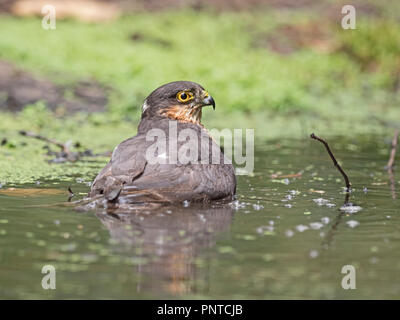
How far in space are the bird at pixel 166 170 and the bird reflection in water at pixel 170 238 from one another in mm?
128

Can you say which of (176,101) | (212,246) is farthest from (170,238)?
(176,101)

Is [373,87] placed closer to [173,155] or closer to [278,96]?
[278,96]

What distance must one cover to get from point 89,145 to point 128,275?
21.3ft

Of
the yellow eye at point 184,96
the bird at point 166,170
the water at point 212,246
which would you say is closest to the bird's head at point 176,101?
the yellow eye at point 184,96

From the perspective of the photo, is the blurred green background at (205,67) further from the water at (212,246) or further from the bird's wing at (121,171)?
the water at (212,246)

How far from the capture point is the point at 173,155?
7.11m

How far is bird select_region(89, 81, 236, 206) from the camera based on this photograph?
22.2 feet

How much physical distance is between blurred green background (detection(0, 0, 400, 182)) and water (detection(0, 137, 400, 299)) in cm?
277

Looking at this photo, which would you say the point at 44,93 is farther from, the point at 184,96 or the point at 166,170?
A: the point at 166,170

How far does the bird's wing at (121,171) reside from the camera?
6.77 metres

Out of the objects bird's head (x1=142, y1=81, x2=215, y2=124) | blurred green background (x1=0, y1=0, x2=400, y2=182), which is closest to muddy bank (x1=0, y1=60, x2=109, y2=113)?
blurred green background (x1=0, y1=0, x2=400, y2=182)

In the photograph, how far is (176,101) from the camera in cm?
846

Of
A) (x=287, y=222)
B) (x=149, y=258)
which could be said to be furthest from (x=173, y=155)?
(x=149, y=258)

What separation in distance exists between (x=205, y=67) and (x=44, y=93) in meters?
3.51
